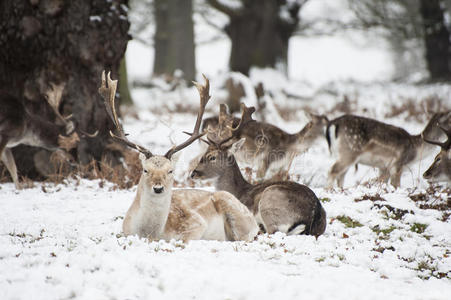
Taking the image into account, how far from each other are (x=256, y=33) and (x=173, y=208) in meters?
11.0

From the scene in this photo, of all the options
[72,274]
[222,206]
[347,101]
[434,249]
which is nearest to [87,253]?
[72,274]

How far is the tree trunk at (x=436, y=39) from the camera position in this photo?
16031 millimetres

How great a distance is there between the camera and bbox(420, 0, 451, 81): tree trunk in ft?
52.6

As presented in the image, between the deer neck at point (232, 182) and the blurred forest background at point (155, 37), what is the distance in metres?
2.17

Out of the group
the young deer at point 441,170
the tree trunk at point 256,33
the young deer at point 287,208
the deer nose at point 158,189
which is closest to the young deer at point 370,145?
the young deer at point 441,170

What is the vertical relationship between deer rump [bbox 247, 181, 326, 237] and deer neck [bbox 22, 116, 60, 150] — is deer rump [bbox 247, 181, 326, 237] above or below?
below

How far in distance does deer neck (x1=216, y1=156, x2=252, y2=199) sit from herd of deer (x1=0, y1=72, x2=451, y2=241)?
0.5 inches

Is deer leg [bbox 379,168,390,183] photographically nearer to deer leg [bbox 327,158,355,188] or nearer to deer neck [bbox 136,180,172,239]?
deer leg [bbox 327,158,355,188]

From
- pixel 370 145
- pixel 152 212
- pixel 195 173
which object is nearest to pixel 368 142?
pixel 370 145

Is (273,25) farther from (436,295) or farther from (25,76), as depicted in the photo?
(436,295)

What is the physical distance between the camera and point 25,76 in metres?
6.71

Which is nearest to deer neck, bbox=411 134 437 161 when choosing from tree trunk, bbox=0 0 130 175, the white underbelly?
the white underbelly

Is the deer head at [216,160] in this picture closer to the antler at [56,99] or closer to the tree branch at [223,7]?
the antler at [56,99]

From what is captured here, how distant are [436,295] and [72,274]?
7.61 feet
